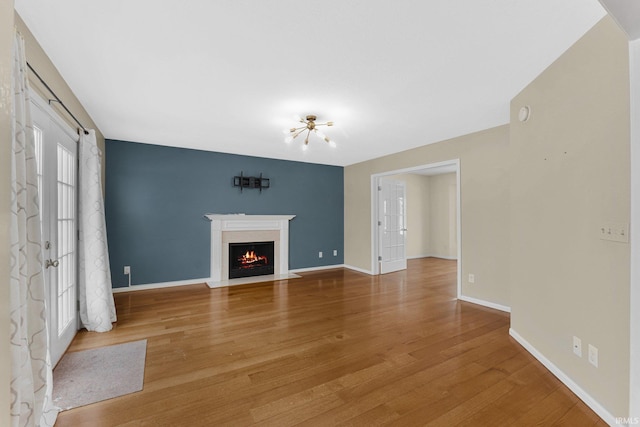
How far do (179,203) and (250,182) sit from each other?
4.32 ft

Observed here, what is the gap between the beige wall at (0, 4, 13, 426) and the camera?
0.83 metres

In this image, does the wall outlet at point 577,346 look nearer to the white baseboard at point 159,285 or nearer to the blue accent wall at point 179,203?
the blue accent wall at point 179,203

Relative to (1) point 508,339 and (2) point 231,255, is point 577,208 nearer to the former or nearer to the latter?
(1) point 508,339

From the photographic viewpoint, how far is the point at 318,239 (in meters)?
6.33

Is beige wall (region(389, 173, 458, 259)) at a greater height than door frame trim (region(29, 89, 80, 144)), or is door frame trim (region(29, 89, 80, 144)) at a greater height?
door frame trim (region(29, 89, 80, 144))

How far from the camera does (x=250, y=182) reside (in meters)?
5.46

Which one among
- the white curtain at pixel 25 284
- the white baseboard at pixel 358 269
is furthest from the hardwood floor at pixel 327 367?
the white baseboard at pixel 358 269

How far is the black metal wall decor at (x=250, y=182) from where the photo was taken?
536 cm

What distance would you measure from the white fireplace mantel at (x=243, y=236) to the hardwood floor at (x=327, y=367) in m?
1.06

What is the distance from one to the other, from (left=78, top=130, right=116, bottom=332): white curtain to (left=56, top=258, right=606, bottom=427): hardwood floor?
8.5 inches

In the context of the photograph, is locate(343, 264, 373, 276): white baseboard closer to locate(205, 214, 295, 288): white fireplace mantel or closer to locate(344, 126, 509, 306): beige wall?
locate(205, 214, 295, 288): white fireplace mantel

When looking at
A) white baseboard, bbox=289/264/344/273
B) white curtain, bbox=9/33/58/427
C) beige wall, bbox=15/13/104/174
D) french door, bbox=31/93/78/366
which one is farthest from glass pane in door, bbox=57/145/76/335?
white baseboard, bbox=289/264/344/273

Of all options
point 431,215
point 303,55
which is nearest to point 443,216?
point 431,215

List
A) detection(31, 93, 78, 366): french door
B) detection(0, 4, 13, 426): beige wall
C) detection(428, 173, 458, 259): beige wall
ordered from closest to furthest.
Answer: detection(0, 4, 13, 426): beige wall → detection(31, 93, 78, 366): french door → detection(428, 173, 458, 259): beige wall
